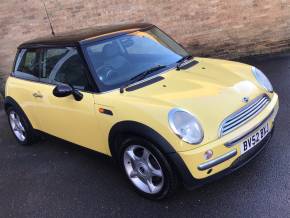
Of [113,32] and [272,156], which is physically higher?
[113,32]

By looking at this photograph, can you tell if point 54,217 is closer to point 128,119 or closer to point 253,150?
point 128,119

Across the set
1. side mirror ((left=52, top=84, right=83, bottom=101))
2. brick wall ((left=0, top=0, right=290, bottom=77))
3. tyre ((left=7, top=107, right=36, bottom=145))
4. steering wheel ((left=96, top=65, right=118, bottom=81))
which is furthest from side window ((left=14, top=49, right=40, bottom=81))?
brick wall ((left=0, top=0, right=290, bottom=77))

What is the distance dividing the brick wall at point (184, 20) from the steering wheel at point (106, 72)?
14.3ft

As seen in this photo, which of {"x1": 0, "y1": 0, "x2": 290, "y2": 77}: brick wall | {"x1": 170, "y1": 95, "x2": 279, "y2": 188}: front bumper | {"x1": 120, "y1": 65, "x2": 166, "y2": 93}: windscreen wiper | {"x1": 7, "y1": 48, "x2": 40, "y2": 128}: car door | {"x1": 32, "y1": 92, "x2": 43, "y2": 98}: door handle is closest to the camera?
{"x1": 170, "y1": 95, "x2": 279, "y2": 188}: front bumper

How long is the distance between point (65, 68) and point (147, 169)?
4.92 ft

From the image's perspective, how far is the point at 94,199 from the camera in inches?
157

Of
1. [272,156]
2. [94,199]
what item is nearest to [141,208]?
[94,199]

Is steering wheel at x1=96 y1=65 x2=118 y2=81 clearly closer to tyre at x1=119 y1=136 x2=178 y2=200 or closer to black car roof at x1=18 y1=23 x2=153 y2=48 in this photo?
black car roof at x1=18 y1=23 x2=153 y2=48

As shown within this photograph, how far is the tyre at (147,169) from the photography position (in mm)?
3433

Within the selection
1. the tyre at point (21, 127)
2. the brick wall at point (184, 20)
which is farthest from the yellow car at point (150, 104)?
the brick wall at point (184, 20)

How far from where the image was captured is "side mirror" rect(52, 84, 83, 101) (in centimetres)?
404

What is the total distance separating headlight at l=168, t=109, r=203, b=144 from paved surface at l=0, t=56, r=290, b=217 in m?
0.69

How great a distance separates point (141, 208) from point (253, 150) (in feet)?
3.68

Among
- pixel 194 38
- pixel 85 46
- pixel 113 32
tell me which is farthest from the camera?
pixel 194 38
